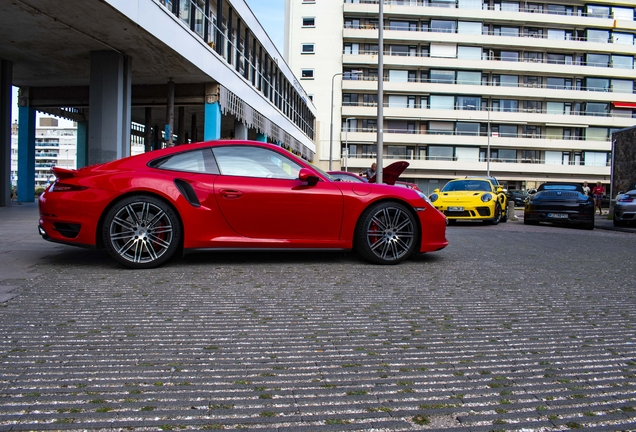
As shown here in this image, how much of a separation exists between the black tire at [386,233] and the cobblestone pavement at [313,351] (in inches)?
25.6

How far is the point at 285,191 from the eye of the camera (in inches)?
214

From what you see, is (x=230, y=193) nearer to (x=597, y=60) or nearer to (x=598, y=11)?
(x=597, y=60)

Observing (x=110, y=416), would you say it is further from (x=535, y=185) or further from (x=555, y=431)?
(x=535, y=185)

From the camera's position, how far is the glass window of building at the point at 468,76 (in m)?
54.6

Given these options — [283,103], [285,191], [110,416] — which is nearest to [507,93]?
[283,103]

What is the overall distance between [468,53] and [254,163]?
54.2 metres

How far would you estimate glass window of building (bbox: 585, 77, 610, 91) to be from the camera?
55.9 m

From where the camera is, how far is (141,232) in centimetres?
513

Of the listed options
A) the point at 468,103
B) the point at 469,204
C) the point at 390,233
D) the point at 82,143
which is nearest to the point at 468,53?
the point at 468,103

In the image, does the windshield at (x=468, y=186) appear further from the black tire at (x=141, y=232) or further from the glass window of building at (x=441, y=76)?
the glass window of building at (x=441, y=76)

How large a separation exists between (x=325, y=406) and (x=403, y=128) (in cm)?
5492

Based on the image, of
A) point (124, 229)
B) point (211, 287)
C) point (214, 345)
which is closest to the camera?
point (214, 345)

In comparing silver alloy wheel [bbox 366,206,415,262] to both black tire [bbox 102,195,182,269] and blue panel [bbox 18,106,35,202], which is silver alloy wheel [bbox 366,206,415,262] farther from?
blue panel [bbox 18,106,35,202]

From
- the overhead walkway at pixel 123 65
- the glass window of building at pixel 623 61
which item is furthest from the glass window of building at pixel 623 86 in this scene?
the overhead walkway at pixel 123 65
